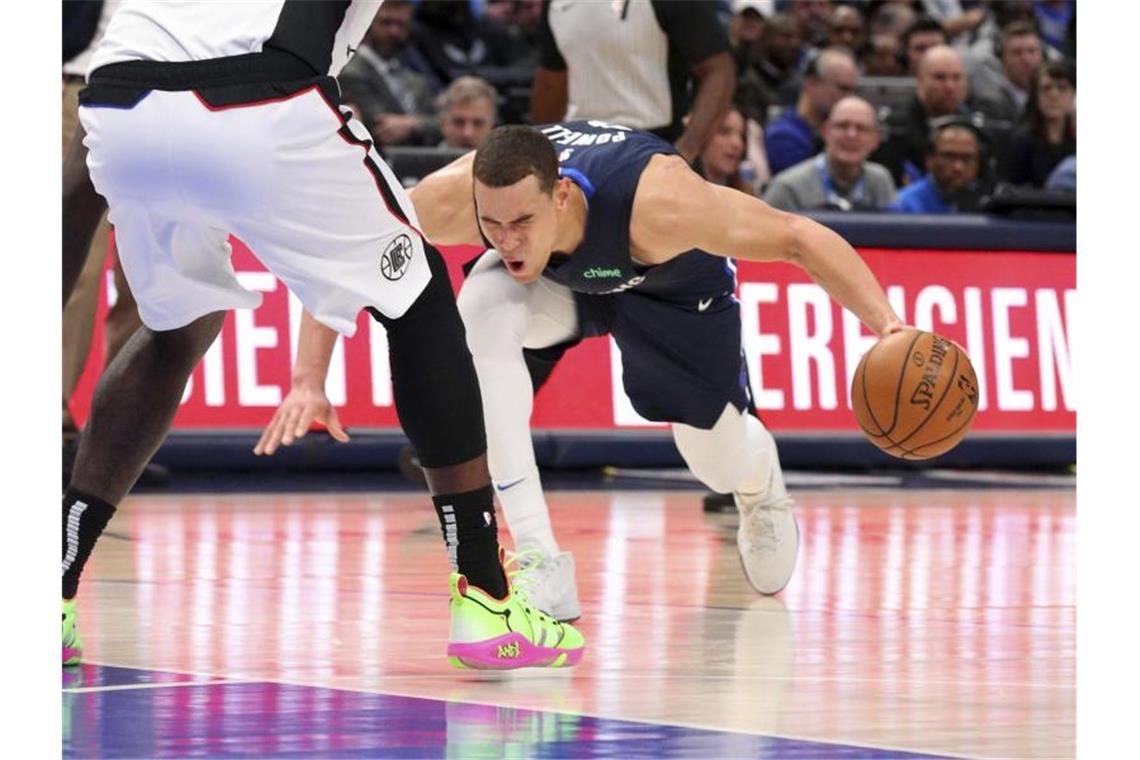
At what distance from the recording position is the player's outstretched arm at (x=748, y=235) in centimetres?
526

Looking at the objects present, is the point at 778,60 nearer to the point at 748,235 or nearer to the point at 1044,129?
the point at 1044,129

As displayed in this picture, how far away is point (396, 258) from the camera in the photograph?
14.3ft

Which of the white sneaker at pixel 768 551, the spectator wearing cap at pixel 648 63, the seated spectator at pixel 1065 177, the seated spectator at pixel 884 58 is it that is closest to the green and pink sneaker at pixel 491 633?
the white sneaker at pixel 768 551

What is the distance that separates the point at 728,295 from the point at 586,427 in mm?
4074

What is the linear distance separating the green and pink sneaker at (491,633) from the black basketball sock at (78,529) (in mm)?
760

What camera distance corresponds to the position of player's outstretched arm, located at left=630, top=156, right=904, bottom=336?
5.26 metres

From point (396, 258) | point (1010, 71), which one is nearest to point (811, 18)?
point (1010, 71)

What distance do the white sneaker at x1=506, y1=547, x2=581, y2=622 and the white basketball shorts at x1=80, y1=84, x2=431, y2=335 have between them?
4.14 ft

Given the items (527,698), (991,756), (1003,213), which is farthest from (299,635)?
(1003,213)

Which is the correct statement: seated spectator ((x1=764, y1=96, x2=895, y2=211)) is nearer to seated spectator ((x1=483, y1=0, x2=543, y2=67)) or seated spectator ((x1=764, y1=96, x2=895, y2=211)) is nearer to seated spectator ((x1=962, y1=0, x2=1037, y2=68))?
seated spectator ((x1=483, y1=0, x2=543, y2=67))

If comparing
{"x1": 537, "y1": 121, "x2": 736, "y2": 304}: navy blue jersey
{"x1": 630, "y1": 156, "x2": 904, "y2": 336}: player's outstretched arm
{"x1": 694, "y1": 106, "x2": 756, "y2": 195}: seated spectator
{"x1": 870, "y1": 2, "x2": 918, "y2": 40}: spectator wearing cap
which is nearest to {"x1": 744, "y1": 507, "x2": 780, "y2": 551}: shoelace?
{"x1": 537, "y1": 121, "x2": 736, "y2": 304}: navy blue jersey

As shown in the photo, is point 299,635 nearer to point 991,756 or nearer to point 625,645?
point 625,645

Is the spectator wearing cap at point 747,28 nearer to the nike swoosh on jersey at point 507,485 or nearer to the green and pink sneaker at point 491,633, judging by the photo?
the nike swoosh on jersey at point 507,485

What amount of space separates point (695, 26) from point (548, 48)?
2.19 ft
